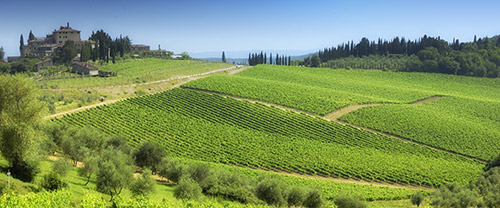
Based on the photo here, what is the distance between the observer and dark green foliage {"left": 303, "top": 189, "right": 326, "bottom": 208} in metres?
36.0

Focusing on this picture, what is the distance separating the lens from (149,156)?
142 feet

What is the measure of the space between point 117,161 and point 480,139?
7275 cm

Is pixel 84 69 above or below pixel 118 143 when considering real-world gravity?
above

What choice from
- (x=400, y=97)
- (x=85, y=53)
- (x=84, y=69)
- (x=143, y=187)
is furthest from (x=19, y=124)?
(x=400, y=97)

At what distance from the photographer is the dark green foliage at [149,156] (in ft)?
141

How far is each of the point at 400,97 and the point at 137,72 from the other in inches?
3004

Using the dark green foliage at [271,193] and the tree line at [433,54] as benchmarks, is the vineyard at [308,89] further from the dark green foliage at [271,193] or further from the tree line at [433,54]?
the dark green foliage at [271,193]

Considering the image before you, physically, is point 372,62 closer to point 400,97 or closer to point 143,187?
point 400,97

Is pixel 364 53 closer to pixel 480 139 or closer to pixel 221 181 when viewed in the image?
pixel 480 139

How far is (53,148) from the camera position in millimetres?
39469

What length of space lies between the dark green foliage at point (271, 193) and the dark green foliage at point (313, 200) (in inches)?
88.0

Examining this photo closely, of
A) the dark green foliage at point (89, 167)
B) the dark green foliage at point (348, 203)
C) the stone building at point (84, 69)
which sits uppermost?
the stone building at point (84, 69)

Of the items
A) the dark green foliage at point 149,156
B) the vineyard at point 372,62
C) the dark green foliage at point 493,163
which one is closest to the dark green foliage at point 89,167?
the dark green foliage at point 149,156

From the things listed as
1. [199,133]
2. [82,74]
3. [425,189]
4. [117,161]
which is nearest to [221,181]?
[117,161]
